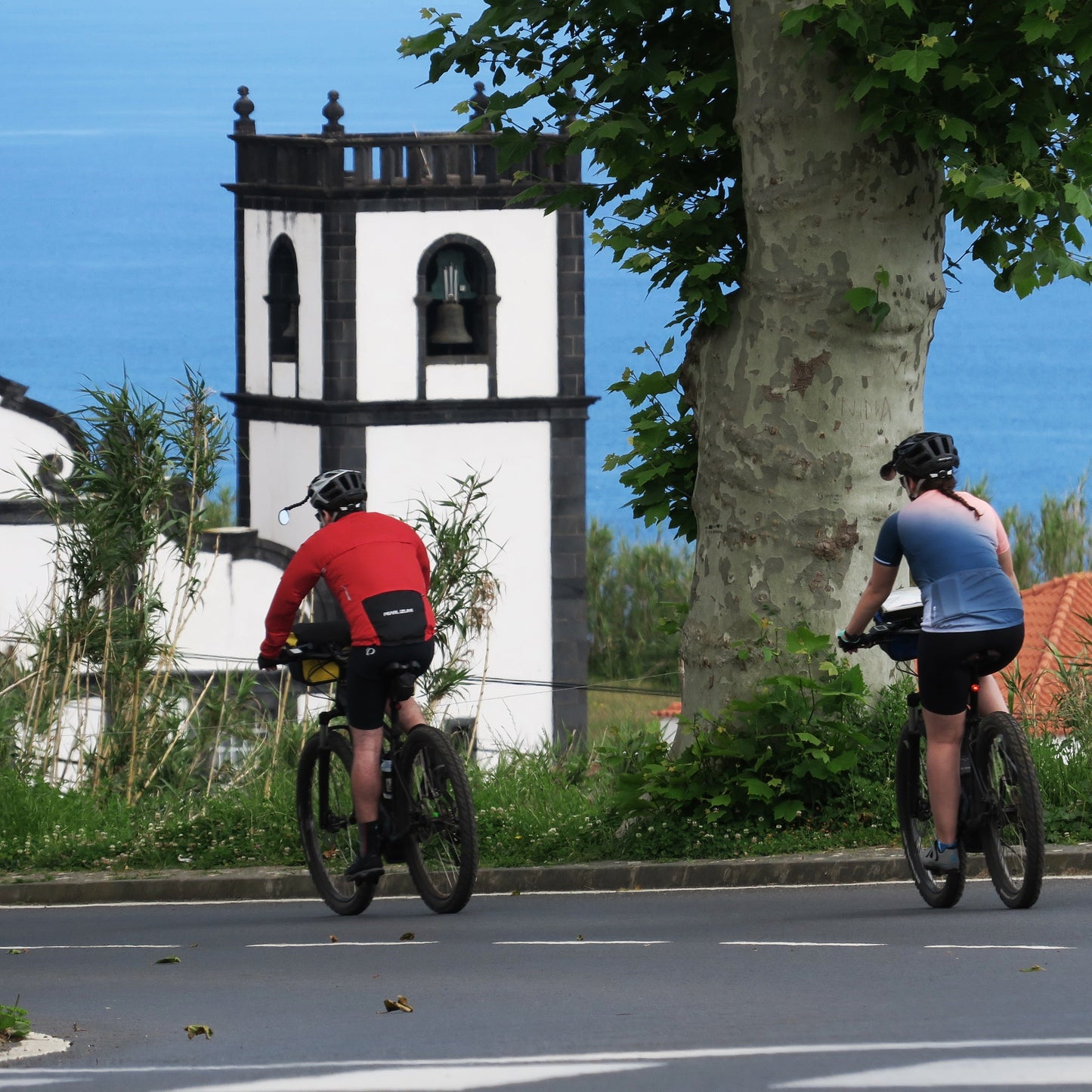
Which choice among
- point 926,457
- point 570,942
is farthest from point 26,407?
point 926,457

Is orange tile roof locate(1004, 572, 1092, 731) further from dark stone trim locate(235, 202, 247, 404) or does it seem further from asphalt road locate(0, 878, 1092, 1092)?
dark stone trim locate(235, 202, 247, 404)

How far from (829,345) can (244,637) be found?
40.6 meters

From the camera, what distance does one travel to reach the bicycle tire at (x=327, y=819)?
973cm

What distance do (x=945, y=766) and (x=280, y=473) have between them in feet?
164

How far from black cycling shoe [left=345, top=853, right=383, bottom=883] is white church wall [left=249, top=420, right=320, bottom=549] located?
4556cm

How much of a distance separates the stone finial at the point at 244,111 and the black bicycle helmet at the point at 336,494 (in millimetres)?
48257

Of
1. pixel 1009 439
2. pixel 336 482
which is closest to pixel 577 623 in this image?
pixel 336 482

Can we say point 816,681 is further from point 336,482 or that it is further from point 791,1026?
point 791,1026

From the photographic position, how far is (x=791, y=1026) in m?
6.34

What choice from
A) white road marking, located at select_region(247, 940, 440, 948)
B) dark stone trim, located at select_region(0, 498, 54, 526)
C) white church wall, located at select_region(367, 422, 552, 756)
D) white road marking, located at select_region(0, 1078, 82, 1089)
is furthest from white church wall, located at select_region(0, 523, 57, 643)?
white road marking, located at select_region(0, 1078, 82, 1089)

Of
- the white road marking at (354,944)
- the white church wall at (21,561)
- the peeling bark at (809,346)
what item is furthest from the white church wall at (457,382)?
the white road marking at (354,944)

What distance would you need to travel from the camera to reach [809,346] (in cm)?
1046

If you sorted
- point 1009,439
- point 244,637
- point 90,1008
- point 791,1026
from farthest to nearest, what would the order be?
point 1009,439 < point 244,637 < point 90,1008 < point 791,1026

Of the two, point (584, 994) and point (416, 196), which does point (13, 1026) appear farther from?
point (416, 196)
